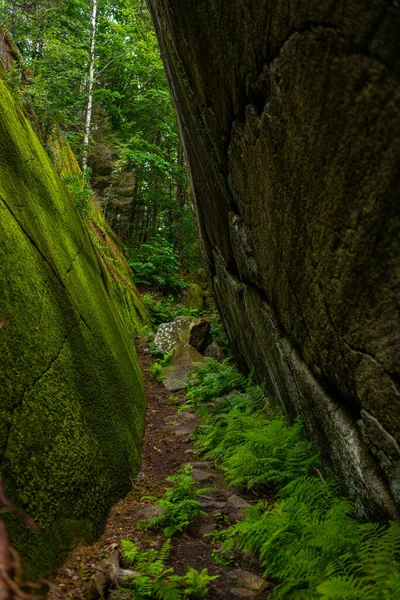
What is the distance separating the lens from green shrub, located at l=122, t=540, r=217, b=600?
3.22 metres

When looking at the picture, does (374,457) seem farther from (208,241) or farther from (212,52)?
(208,241)

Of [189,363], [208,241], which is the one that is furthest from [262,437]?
[189,363]

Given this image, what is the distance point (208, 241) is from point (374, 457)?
798 cm

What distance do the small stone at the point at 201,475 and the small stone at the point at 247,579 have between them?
2.19 meters

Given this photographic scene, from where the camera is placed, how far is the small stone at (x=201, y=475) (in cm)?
600

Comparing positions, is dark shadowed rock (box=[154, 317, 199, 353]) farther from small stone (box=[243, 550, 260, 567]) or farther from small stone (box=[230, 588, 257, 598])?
small stone (box=[230, 588, 257, 598])

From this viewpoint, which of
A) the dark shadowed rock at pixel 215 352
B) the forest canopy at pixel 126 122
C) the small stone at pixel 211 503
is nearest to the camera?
the small stone at pixel 211 503

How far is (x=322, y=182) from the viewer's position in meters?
3.26

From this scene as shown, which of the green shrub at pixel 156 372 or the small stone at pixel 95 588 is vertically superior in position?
the small stone at pixel 95 588

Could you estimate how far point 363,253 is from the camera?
9.86 ft

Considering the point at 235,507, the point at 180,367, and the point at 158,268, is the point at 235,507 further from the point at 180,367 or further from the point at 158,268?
the point at 158,268

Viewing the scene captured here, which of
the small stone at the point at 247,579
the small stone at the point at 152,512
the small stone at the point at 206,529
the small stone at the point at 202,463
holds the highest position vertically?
the small stone at the point at 152,512

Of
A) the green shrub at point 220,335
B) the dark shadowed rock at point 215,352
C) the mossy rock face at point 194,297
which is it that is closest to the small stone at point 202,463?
the dark shadowed rock at point 215,352

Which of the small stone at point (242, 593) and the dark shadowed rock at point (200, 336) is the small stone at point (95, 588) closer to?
the small stone at point (242, 593)
